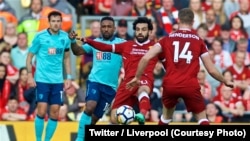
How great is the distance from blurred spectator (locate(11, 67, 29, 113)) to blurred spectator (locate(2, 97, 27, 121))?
0.09m

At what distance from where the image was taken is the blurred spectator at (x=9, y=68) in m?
23.1

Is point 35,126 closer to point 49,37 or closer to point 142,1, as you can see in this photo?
point 49,37

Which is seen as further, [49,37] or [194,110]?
[49,37]

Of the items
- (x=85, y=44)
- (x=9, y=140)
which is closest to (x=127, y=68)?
(x=85, y=44)

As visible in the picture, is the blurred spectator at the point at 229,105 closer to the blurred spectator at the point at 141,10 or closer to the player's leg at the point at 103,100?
the blurred spectator at the point at 141,10

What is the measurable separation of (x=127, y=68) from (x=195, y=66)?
1.48 m

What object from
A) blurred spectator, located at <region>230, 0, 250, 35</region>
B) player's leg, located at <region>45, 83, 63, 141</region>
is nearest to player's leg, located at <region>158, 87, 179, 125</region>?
player's leg, located at <region>45, 83, 63, 141</region>

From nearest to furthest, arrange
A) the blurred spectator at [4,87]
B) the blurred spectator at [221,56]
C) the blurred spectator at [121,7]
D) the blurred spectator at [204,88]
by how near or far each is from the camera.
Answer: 1. the blurred spectator at [4,87]
2. the blurred spectator at [204,88]
3. the blurred spectator at [221,56]
4. the blurred spectator at [121,7]

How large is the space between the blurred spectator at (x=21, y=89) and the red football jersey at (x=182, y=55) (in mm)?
5822

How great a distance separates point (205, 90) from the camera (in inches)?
921

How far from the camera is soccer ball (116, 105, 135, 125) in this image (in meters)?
18.0

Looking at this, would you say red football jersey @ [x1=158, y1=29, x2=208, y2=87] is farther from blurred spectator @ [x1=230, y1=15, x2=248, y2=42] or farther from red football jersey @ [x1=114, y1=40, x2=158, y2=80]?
blurred spectator @ [x1=230, y1=15, x2=248, y2=42]

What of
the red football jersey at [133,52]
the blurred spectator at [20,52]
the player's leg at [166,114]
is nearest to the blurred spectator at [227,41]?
the blurred spectator at [20,52]

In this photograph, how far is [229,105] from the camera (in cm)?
2331
